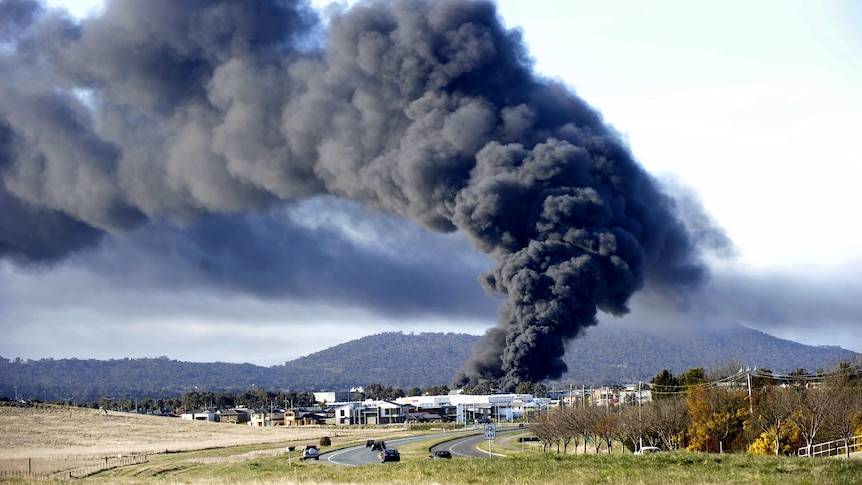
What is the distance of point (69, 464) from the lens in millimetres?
67875

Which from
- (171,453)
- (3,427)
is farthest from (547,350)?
(3,427)

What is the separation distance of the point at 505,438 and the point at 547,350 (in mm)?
9963

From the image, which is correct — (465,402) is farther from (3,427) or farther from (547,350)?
(3,427)

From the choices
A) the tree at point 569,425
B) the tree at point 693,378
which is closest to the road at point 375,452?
the tree at point 569,425

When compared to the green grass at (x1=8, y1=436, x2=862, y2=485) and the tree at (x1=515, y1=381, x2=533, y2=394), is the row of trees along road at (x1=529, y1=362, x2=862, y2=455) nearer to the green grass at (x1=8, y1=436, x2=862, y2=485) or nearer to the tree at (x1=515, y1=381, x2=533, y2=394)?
the green grass at (x1=8, y1=436, x2=862, y2=485)

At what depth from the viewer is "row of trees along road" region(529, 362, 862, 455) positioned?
50.2m

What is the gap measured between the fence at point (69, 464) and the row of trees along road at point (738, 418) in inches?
1289

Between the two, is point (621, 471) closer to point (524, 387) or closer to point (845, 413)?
point (845, 413)

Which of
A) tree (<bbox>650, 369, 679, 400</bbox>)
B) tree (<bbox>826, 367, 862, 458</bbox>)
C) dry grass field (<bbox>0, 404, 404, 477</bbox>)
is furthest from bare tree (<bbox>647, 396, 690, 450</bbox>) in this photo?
dry grass field (<bbox>0, 404, 404, 477</bbox>)

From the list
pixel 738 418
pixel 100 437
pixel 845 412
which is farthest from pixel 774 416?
pixel 100 437

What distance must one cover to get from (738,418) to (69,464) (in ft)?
152

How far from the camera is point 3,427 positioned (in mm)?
→ 107688

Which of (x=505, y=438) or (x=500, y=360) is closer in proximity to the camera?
(x=505, y=438)

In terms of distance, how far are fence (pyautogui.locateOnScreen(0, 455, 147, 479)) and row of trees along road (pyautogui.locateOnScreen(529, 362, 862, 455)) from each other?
3274 centimetres
